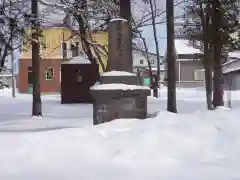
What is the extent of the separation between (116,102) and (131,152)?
3739 mm

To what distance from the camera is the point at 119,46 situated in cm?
1171

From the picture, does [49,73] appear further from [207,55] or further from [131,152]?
[131,152]

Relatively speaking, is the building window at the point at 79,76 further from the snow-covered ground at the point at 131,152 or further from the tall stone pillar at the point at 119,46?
the snow-covered ground at the point at 131,152

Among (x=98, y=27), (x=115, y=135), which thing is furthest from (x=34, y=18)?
(x=115, y=135)

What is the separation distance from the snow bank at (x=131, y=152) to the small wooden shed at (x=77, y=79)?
2026 cm

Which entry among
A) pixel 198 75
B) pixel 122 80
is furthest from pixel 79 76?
pixel 198 75

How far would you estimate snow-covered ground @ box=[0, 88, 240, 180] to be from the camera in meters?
6.44

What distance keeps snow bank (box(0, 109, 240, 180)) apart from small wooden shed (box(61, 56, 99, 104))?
66.5 ft

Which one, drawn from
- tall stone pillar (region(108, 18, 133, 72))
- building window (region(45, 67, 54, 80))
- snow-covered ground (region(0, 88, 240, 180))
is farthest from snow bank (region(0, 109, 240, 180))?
building window (region(45, 67, 54, 80))

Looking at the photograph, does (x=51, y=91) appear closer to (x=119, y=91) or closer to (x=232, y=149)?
(x=119, y=91)

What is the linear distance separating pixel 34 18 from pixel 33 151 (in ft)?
39.1

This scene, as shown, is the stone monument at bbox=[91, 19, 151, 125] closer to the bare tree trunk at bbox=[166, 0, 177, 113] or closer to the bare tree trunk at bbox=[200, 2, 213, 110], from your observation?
the bare tree trunk at bbox=[166, 0, 177, 113]

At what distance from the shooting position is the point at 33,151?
7.04 m

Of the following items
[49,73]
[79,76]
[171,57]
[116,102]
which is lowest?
[116,102]
